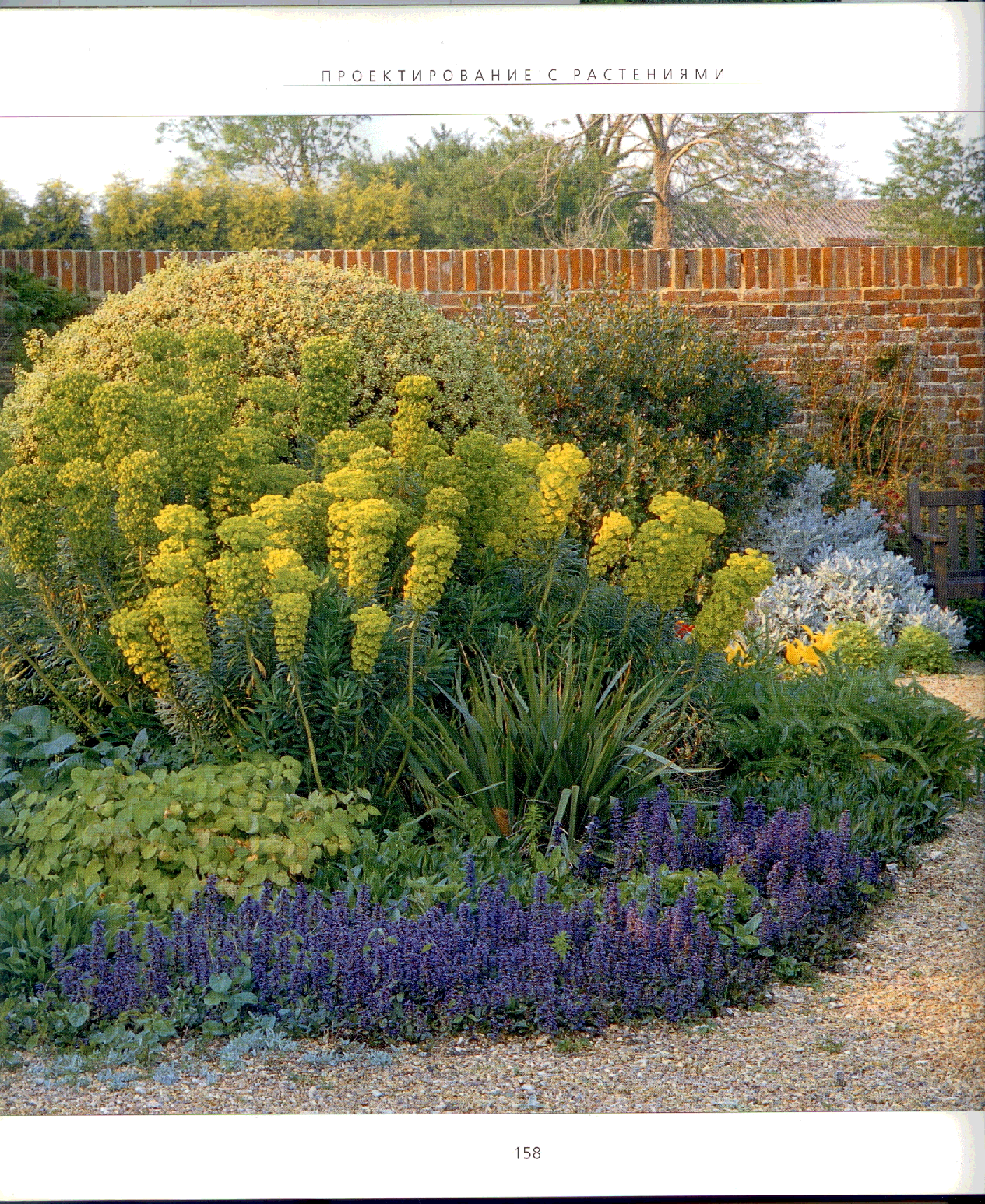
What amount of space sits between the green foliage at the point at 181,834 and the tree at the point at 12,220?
7.09ft

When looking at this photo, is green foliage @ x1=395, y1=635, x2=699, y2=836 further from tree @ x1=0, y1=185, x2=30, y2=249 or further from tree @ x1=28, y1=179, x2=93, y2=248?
tree @ x1=28, y1=179, x2=93, y2=248

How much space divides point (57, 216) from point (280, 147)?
106 inches

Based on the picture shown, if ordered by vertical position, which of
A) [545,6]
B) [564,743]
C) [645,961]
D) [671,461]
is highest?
[545,6]

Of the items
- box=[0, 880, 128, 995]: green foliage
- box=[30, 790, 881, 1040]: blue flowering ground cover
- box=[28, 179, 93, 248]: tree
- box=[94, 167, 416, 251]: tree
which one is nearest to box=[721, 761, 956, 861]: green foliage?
box=[30, 790, 881, 1040]: blue flowering ground cover

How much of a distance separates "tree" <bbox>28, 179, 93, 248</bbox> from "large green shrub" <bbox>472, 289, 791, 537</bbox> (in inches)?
110

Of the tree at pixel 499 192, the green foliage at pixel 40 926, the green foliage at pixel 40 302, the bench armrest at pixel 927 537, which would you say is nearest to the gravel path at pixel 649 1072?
the green foliage at pixel 40 926

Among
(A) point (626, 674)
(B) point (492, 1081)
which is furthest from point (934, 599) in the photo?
(B) point (492, 1081)

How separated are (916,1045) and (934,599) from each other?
3.17 meters

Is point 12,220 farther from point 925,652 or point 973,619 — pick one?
point 973,619

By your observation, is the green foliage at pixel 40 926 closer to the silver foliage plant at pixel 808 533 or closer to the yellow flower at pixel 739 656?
the yellow flower at pixel 739 656

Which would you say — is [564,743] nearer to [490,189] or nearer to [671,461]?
[671,461]

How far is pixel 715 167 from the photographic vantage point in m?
9.27

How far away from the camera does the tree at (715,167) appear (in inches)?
356

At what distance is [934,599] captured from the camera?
17.4 ft
